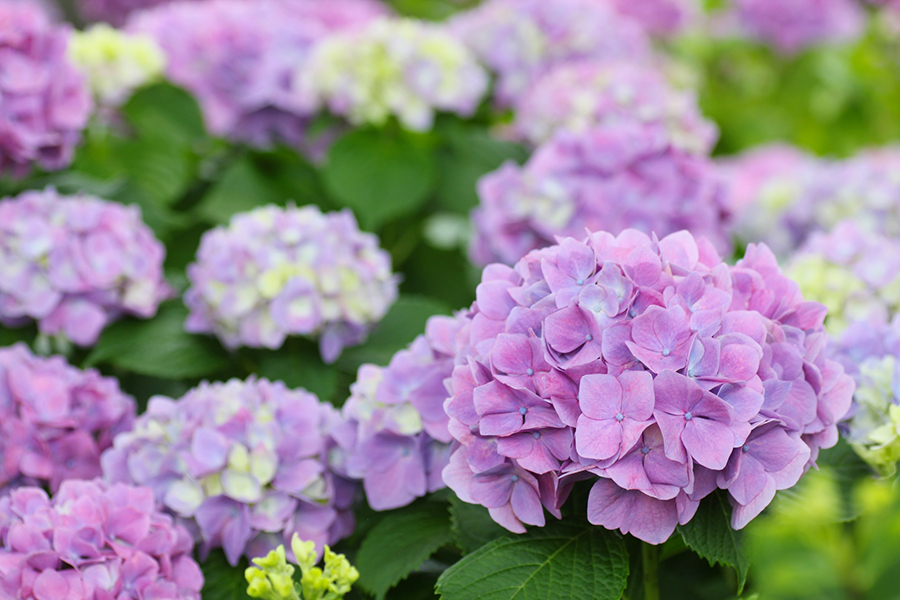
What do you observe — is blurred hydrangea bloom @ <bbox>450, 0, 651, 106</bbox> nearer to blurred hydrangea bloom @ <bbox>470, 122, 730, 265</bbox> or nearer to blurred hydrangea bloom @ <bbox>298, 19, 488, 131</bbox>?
blurred hydrangea bloom @ <bbox>298, 19, 488, 131</bbox>

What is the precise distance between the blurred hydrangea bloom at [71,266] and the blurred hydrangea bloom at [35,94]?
0.42 feet

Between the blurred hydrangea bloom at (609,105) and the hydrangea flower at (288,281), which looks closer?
the hydrangea flower at (288,281)

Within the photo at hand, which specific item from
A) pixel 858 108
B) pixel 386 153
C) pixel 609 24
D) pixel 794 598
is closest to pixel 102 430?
pixel 386 153

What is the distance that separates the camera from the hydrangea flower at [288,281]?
1085 mm

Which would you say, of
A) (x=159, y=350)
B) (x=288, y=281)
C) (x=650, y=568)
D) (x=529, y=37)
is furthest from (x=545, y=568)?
(x=529, y=37)

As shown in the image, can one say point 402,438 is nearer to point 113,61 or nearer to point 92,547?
point 92,547

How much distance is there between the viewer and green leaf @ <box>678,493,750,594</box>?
68cm

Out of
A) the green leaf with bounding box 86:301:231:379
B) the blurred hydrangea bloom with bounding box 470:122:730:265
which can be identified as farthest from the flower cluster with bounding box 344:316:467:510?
the blurred hydrangea bloom with bounding box 470:122:730:265

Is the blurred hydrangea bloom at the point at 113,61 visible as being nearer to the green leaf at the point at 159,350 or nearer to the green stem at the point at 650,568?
the green leaf at the point at 159,350

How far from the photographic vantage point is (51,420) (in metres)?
0.96

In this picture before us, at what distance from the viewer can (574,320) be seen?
69cm

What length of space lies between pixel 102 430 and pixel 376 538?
377mm

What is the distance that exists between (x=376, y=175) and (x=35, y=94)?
1.73ft

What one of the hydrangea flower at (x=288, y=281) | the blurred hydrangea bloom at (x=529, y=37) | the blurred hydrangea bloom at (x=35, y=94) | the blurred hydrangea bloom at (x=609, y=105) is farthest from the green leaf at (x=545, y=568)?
the blurred hydrangea bloom at (x=529, y=37)
